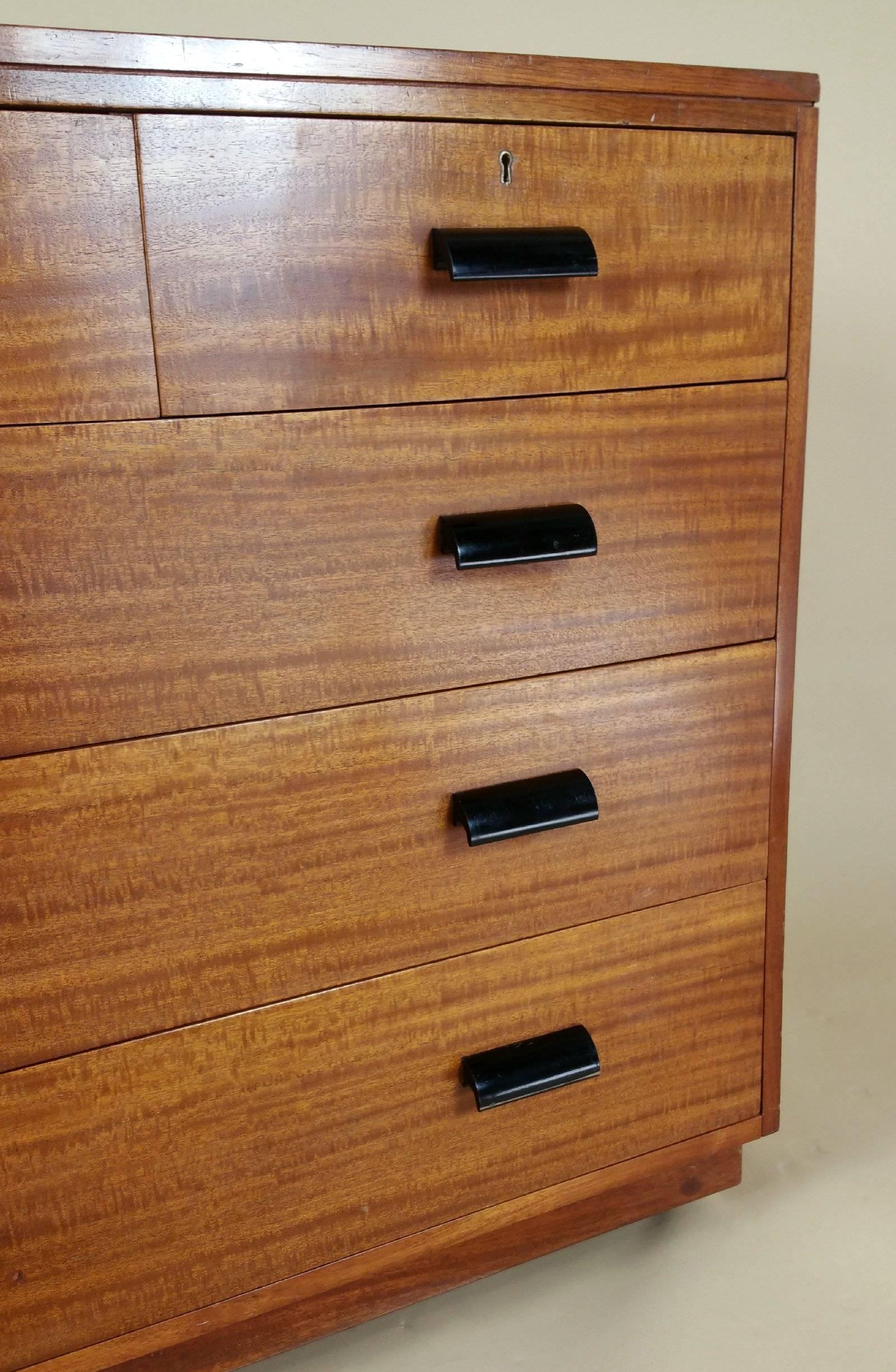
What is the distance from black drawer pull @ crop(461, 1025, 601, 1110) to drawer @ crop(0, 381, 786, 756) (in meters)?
0.35

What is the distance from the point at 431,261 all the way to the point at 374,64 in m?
0.14

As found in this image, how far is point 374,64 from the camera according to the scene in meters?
0.90

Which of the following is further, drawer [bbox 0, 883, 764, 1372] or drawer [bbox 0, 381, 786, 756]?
drawer [bbox 0, 883, 764, 1372]

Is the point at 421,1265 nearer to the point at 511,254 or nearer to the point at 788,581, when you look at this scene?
the point at 788,581

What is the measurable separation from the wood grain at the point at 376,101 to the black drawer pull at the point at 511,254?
84 mm

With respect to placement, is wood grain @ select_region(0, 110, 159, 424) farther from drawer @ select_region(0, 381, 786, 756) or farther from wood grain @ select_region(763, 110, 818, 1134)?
wood grain @ select_region(763, 110, 818, 1134)

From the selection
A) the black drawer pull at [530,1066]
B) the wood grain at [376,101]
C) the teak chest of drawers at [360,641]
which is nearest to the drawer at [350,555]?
the teak chest of drawers at [360,641]

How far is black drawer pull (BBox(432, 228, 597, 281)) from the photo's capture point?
938 mm

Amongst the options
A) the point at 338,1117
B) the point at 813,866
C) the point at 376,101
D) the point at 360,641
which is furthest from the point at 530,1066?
the point at 813,866

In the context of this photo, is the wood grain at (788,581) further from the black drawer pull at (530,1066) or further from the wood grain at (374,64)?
the black drawer pull at (530,1066)

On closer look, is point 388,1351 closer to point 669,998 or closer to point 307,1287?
point 307,1287

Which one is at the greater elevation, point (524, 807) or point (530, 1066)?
point (524, 807)

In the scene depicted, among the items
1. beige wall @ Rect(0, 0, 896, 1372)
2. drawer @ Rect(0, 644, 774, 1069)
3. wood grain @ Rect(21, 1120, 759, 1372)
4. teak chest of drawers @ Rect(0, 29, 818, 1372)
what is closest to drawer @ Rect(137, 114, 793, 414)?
teak chest of drawers @ Rect(0, 29, 818, 1372)

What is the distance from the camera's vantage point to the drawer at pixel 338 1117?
1.00m
